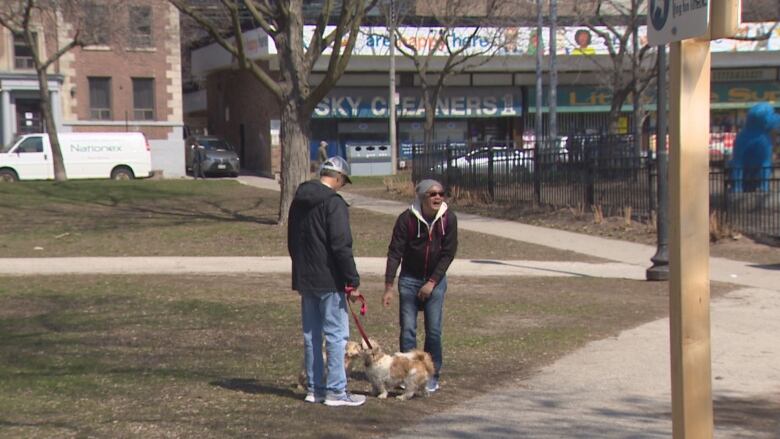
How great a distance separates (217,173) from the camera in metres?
41.6

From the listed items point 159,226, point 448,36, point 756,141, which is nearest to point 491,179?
point 756,141

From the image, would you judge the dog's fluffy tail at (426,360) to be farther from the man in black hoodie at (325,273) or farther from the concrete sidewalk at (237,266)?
the concrete sidewalk at (237,266)

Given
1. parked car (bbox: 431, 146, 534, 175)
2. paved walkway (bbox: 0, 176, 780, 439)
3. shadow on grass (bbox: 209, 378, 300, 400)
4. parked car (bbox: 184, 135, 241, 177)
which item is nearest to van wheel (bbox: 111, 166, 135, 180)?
Result: parked car (bbox: 184, 135, 241, 177)

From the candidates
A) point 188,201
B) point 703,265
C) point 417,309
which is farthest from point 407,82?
point 703,265

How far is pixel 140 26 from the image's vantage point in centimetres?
3891

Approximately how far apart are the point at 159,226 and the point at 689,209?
1742cm

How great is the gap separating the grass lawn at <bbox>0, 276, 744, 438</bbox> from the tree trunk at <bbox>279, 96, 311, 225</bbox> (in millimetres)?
5147

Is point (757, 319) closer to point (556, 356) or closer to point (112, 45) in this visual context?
point (556, 356)

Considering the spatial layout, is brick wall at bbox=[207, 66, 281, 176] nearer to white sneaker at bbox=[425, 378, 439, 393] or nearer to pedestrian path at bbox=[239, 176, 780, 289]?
pedestrian path at bbox=[239, 176, 780, 289]

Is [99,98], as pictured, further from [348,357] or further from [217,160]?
[348,357]

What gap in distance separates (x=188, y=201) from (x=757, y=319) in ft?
56.2

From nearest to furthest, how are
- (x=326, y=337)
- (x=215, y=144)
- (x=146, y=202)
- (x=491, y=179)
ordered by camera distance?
(x=326, y=337) → (x=146, y=202) → (x=491, y=179) → (x=215, y=144)

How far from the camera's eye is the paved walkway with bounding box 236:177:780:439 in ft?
20.8

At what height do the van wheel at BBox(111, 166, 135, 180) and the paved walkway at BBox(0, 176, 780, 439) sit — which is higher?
the van wheel at BBox(111, 166, 135, 180)
